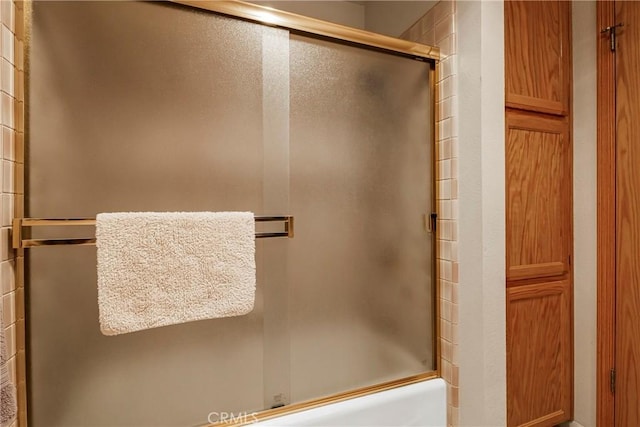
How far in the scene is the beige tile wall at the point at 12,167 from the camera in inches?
33.0

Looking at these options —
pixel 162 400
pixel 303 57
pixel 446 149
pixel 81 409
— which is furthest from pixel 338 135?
pixel 81 409

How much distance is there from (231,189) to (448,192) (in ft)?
2.74

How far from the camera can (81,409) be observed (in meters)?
0.95

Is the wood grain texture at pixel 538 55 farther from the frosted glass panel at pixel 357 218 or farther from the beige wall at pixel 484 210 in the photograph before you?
the frosted glass panel at pixel 357 218

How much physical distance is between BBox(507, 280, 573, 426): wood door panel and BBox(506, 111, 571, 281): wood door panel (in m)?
0.10

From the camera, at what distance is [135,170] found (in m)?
0.99

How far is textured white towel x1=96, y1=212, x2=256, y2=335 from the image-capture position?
2.91 ft

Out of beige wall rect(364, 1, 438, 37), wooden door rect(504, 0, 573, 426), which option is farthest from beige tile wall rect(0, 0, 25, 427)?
wooden door rect(504, 0, 573, 426)

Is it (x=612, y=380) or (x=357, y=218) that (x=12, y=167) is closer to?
(x=357, y=218)

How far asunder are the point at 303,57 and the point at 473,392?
4.43ft

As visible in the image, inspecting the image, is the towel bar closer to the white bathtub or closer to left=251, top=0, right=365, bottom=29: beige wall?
the white bathtub

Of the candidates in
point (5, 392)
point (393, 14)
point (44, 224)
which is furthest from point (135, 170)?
point (393, 14)

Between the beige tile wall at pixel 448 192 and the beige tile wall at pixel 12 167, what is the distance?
136 centimetres

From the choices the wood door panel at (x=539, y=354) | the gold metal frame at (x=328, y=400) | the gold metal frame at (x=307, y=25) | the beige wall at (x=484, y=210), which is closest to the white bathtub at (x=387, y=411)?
the gold metal frame at (x=328, y=400)
